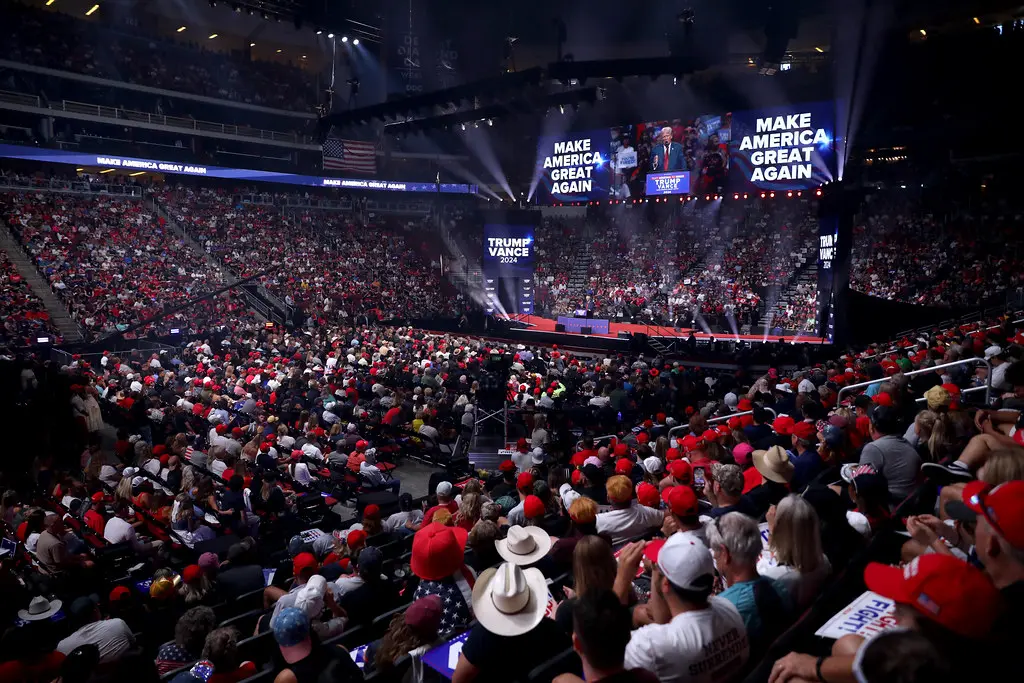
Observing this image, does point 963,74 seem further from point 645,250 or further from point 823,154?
point 645,250

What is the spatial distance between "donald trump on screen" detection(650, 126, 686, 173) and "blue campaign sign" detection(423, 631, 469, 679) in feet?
88.7

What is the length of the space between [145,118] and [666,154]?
2739cm

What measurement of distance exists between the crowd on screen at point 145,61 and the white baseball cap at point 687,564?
38.8m

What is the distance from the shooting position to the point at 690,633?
243cm

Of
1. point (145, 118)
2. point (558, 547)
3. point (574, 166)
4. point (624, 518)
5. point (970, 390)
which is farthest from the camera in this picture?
point (145, 118)

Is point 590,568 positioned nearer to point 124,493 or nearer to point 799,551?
point 799,551

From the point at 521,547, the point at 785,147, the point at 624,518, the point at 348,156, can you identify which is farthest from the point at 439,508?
the point at 348,156

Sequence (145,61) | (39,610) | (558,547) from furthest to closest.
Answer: (145,61), (39,610), (558,547)

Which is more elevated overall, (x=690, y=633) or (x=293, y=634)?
(x=690, y=633)

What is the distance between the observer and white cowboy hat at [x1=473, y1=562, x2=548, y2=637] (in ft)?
9.40

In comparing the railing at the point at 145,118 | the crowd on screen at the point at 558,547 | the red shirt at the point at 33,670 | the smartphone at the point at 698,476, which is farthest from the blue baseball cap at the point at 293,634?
the railing at the point at 145,118

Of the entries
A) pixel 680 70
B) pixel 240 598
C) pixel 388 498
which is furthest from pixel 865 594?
pixel 680 70

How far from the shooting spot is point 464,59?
35281 mm

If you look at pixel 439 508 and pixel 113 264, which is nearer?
pixel 439 508
